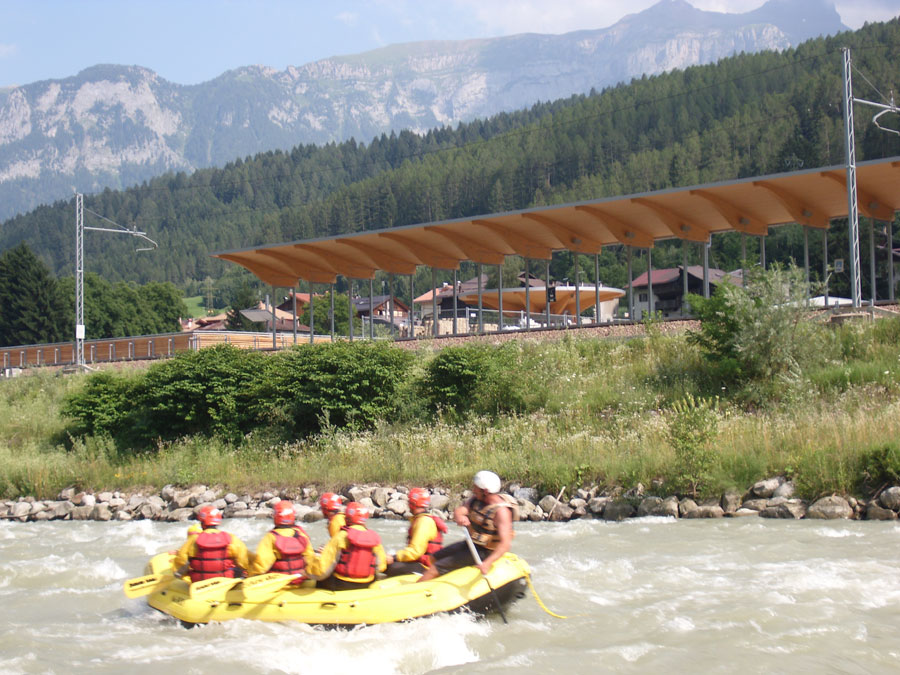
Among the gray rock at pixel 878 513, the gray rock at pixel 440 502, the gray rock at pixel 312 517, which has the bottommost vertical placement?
the gray rock at pixel 312 517

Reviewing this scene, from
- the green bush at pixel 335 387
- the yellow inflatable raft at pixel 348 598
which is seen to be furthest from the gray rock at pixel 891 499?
the green bush at pixel 335 387

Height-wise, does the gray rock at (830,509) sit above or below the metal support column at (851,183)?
below

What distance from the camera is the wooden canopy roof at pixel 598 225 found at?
28422 millimetres

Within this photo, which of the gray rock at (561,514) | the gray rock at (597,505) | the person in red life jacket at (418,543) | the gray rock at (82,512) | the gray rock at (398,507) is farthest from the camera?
the gray rock at (82,512)

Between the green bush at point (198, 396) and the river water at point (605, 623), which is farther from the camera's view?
the green bush at point (198, 396)

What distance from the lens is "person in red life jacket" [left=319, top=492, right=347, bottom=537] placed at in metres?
11.1

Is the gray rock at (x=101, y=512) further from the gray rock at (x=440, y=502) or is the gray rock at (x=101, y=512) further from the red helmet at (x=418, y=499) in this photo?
the red helmet at (x=418, y=499)

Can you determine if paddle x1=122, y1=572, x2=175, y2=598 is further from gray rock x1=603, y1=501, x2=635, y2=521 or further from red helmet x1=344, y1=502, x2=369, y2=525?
gray rock x1=603, y1=501, x2=635, y2=521

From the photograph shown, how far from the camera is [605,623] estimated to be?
35.4 ft

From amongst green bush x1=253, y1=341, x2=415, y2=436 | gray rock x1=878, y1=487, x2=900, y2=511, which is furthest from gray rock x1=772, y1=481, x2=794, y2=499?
green bush x1=253, y1=341, x2=415, y2=436

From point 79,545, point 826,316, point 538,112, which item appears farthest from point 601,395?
point 538,112

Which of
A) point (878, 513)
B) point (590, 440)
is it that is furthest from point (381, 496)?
point (878, 513)

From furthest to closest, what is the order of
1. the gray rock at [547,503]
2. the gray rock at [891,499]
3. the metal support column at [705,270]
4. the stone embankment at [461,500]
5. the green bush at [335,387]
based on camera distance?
the metal support column at [705,270] → the green bush at [335,387] → the gray rock at [547,503] → the stone embankment at [461,500] → the gray rock at [891,499]

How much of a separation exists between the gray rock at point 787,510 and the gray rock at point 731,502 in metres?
0.47
